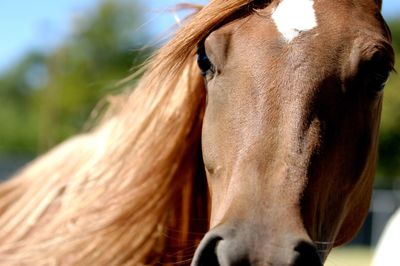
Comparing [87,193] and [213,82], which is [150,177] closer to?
[87,193]

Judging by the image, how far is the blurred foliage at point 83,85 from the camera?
23875mm

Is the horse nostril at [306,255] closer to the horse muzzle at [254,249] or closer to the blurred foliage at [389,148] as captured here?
the horse muzzle at [254,249]

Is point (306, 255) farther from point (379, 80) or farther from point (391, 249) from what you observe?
point (391, 249)

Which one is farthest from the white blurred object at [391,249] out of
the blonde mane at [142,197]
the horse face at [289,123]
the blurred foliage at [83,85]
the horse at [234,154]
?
the blurred foliage at [83,85]

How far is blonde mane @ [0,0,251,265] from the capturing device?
9.02 feet

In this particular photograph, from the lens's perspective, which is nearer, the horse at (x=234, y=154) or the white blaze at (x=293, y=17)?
the horse at (x=234, y=154)

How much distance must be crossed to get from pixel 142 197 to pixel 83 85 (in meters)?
25.6

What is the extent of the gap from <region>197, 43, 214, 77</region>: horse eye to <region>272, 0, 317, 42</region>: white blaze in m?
0.30

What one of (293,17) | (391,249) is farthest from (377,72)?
(391,249)

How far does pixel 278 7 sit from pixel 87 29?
31465 mm

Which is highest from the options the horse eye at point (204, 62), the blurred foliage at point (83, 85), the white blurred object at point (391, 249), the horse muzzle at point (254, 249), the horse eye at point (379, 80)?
the horse eye at point (204, 62)

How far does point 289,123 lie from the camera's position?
2096mm

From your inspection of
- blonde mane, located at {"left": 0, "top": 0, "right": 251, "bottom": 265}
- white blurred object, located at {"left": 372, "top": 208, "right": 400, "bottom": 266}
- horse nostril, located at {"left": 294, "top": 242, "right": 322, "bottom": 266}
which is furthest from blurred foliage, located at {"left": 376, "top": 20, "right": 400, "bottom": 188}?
horse nostril, located at {"left": 294, "top": 242, "right": 322, "bottom": 266}

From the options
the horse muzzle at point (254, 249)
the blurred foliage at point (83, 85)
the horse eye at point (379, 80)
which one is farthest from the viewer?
the blurred foliage at point (83, 85)
